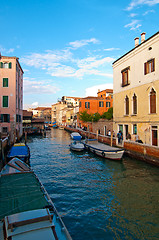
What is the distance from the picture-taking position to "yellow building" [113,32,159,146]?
1431 centimetres

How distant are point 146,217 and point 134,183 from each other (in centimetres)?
326

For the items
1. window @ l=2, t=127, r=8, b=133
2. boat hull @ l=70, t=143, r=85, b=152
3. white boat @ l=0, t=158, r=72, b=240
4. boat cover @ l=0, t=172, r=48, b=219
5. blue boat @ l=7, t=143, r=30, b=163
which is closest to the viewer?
white boat @ l=0, t=158, r=72, b=240

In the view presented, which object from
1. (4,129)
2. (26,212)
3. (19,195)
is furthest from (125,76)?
(26,212)

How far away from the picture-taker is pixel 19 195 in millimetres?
5566

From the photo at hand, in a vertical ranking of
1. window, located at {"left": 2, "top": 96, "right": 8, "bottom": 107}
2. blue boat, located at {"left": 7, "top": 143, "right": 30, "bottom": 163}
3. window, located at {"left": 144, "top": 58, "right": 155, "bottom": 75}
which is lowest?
blue boat, located at {"left": 7, "top": 143, "right": 30, "bottom": 163}

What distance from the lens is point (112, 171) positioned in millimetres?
11930

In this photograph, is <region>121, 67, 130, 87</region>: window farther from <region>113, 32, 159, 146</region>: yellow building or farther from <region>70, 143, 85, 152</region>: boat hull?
<region>70, 143, 85, 152</region>: boat hull

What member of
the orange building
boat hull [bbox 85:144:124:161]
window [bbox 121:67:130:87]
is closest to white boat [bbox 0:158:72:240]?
boat hull [bbox 85:144:124:161]

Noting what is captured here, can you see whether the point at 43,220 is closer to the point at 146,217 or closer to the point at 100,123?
the point at 146,217

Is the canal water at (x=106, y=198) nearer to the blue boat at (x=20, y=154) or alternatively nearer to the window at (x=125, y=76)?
the blue boat at (x=20, y=154)

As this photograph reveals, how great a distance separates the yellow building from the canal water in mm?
3631

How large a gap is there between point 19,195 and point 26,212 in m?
1.74

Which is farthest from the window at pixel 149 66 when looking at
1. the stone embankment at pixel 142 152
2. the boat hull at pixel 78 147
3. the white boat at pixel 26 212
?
the white boat at pixel 26 212

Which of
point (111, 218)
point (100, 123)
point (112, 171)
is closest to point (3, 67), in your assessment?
point (100, 123)
